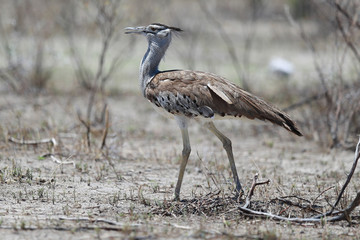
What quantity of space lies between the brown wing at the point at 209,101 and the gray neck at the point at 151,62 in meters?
0.27

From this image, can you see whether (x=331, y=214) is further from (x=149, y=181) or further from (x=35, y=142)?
(x=35, y=142)

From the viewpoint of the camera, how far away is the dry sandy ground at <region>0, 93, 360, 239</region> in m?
3.88

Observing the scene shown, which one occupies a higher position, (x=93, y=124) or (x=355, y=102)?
(x=355, y=102)

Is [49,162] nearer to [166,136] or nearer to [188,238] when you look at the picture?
[166,136]

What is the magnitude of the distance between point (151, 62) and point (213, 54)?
8726 millimetres

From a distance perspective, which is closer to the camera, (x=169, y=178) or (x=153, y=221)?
(x=153, y=221)

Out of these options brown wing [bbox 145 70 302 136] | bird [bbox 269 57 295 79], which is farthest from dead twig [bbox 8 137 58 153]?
bird [bbox 269 57 295 79]

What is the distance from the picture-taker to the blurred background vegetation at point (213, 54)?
724 cm

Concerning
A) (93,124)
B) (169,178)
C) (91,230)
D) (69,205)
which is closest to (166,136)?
(93,124)

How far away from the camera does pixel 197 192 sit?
5.17m

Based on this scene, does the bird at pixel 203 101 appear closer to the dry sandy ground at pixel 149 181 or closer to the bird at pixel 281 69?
the dry sandy ground at pixel 149 181

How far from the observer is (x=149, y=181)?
217 inches

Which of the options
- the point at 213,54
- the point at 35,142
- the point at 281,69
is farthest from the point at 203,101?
the point at 213,54

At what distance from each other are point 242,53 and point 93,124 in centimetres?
734
